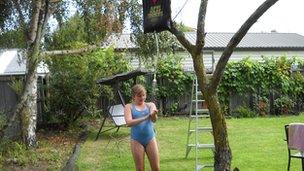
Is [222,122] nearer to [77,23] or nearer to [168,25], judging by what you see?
[168,25]

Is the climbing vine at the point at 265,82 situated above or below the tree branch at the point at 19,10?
below

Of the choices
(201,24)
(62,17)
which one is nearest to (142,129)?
(201,24)

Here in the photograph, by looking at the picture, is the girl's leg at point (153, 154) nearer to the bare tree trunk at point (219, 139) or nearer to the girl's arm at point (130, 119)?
the girl's arm at point (130, 119)

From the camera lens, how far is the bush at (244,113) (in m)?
19.6

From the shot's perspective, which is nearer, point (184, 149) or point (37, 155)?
point (37, 155)

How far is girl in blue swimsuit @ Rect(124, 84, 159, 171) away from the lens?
750 centimetres

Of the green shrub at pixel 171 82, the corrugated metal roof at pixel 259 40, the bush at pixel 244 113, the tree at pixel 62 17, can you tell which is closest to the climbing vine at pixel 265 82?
the bush at pixel 244 113

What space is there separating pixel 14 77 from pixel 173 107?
7716 millimetres

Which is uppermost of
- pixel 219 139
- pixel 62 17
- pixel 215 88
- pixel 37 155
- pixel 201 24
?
pixel 62 17

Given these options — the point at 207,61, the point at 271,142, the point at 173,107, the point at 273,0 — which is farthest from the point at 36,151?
the point at 207,61

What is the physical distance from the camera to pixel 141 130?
7.50 metres

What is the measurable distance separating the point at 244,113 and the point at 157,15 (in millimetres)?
11904

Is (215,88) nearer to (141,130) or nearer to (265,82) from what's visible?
(141,130)

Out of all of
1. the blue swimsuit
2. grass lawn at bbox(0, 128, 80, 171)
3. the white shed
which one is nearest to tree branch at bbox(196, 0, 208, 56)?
the blue swimsuit
